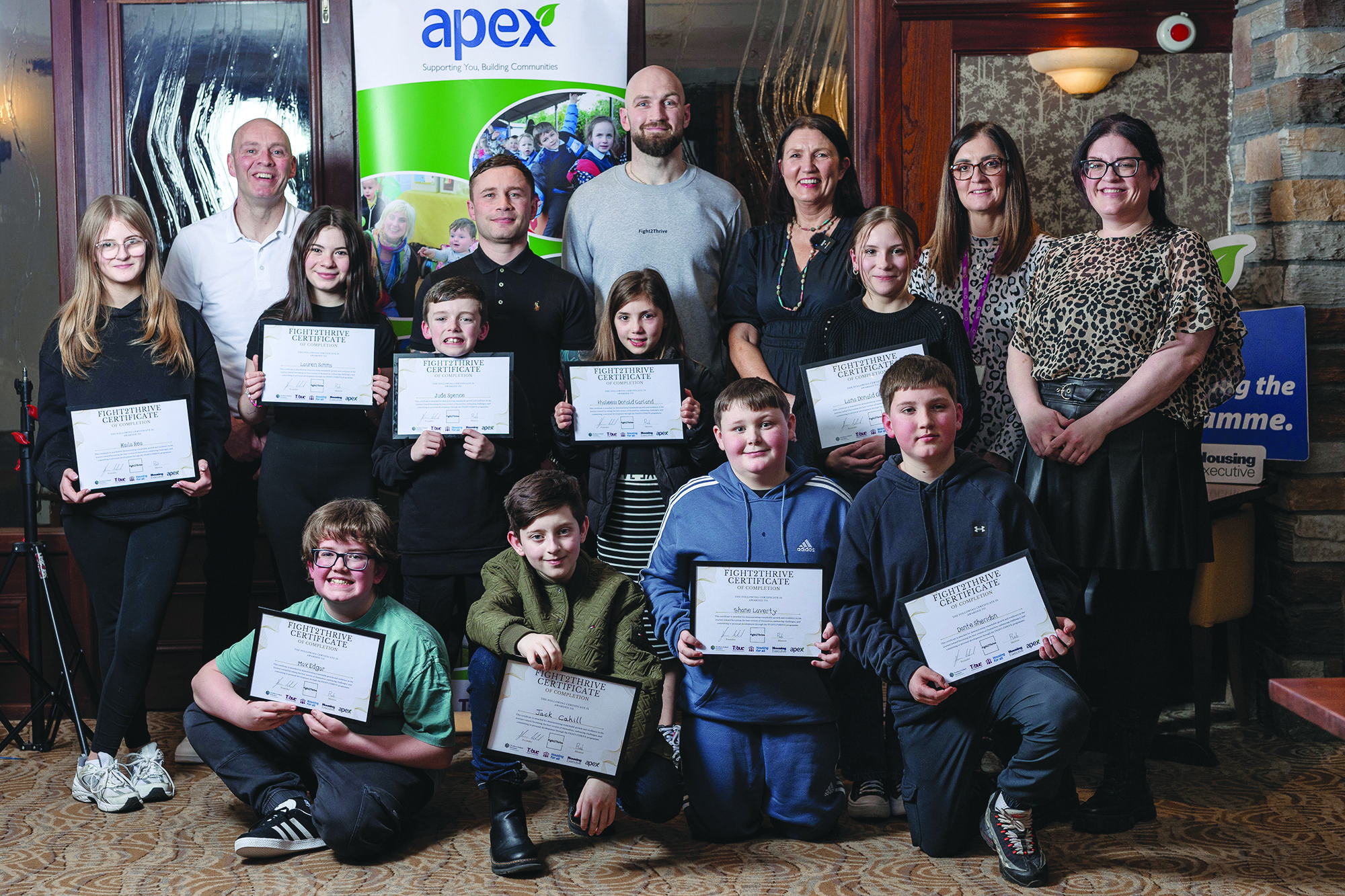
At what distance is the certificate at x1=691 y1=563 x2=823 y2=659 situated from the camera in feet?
8.64

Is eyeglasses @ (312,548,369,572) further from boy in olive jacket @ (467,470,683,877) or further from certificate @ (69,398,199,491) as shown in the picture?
certificate @ (69,398,199,491)

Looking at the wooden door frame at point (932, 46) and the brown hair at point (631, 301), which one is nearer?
the brown hair at point (631, 301)

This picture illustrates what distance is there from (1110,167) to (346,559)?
2.24 m

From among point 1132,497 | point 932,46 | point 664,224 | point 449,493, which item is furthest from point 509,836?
point 932,46

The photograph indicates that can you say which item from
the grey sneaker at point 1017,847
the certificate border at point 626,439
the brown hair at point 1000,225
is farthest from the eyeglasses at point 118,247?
the grey sneaker at point 1017,847

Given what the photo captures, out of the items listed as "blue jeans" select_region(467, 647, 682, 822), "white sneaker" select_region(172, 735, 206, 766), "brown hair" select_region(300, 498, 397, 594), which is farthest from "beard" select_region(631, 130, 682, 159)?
"white sneaker" select_region(172, 735, 206, 766)

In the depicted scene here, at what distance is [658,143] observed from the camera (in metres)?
3.69

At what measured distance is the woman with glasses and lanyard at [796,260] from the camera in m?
3.40

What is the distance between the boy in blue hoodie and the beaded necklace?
632 millimetres

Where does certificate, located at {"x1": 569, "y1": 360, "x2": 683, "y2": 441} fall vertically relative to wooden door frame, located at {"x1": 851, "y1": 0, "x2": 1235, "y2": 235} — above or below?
below

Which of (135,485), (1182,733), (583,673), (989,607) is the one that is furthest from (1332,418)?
(135,485)

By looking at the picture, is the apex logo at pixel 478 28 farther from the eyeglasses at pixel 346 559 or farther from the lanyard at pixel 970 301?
the eyeglasses at pixel 346 559

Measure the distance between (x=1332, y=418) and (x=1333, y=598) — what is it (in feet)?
2.06

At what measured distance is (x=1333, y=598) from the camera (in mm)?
3768
